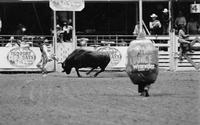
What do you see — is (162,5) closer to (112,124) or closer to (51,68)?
(51,68)

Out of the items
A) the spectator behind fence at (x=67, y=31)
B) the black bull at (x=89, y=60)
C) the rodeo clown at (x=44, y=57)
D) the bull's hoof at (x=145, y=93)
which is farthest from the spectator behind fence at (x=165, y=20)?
the bull's hoof at (x=145, y=93)

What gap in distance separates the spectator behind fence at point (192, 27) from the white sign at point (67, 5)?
5.23m

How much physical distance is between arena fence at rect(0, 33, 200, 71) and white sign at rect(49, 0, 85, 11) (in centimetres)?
142

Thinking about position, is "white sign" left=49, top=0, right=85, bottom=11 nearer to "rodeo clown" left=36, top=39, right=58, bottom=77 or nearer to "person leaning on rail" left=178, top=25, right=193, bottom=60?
"rodeo clown" left=36, top=39, right=58, bottom=77

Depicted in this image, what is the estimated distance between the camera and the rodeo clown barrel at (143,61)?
16.6 metres

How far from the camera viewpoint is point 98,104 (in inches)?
588

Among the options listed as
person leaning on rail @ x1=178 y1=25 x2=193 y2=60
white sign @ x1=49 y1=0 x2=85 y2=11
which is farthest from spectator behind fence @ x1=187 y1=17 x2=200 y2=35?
white sign @ x1=49 y1=0 x2=85 y2=11

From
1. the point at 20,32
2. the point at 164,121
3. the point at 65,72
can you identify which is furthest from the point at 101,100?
the point at 20,32

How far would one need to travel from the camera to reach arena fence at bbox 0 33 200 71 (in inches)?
1215

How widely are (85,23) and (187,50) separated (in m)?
5.07

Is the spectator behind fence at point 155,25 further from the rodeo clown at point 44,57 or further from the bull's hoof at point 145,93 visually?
the bull's hoof at point 145,93

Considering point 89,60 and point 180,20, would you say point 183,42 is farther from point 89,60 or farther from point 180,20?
point 89,60

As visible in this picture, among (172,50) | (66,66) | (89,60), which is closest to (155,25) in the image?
(172,50)

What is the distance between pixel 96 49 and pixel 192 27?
468 cm
